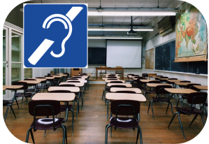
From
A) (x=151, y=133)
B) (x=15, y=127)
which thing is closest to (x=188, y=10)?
(x=151, y=133)

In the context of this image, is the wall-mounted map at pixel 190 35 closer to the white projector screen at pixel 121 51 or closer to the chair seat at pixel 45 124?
the chair seat at pixel 45 124

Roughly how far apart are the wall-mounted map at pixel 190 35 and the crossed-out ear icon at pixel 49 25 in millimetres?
3976

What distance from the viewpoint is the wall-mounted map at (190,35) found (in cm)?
391

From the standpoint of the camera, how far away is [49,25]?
1040 millimetres

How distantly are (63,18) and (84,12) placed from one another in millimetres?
163

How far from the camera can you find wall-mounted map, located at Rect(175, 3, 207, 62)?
3910 mm

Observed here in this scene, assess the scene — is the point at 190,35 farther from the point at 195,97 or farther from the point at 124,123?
the point at 124,123

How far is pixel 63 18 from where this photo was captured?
3.42 ft

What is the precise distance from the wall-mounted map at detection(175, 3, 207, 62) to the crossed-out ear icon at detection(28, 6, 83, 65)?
398 cm

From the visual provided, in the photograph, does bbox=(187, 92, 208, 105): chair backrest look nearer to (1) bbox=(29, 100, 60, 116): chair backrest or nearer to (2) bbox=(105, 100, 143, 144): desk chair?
(2) bbox=(105, 100, 143, 144): desk chair

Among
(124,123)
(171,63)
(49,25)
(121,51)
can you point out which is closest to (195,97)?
(124,123)

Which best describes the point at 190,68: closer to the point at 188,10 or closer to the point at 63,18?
the point at 188,10

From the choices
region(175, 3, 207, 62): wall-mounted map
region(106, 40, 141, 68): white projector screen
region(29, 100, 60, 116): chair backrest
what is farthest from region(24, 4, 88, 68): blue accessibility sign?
region(106, 40, 141, 68): white projector screen

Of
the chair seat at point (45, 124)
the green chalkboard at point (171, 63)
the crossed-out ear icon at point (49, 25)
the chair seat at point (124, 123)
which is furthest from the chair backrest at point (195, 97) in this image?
the crossed-out ear icon at point (49, 25)
